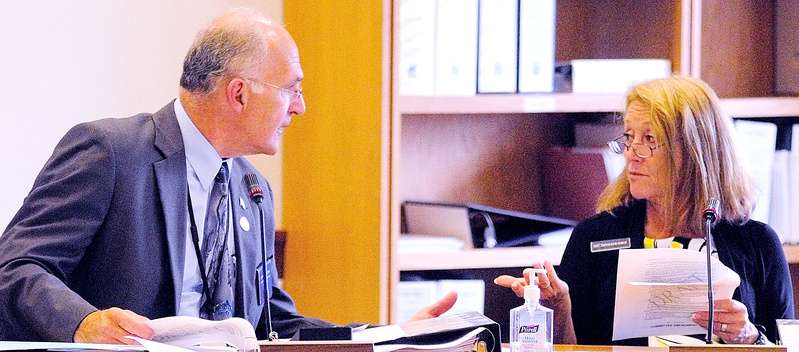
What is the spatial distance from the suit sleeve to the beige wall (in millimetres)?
678

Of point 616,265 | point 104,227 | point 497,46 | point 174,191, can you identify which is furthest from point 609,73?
point 104,227

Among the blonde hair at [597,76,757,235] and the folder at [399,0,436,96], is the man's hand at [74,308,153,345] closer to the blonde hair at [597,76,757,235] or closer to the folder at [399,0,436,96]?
the folder at [399,0,436,96]

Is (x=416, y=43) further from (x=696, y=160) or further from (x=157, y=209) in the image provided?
(x=157, y=209)

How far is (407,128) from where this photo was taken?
10.4 ft

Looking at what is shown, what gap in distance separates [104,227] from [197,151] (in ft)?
0.88

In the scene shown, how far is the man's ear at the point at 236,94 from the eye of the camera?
2146 millimetres

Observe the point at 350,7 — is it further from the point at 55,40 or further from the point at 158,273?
the point at 158,273

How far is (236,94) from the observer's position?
2156 millimetres

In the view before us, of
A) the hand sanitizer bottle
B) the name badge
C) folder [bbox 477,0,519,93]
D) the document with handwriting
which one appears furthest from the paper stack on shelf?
the hand sanitizer bottle

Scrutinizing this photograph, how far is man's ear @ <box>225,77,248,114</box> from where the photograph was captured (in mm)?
2146

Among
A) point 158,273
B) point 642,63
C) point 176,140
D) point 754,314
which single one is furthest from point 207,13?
point 754,314

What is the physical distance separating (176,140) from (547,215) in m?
1.59

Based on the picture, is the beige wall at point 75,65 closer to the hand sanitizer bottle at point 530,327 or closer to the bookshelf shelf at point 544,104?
the bookshelf shelf at point 544,104

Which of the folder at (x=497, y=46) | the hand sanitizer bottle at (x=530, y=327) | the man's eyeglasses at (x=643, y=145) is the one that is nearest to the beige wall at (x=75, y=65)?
the folder at (x=497, y=46)
